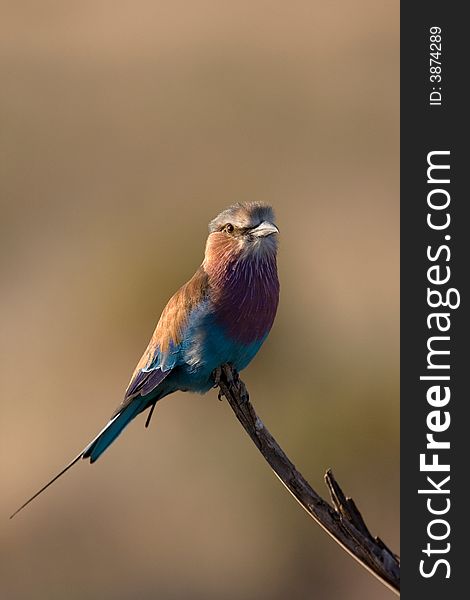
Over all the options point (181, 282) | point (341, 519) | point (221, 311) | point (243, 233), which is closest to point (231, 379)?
point (221, 311)

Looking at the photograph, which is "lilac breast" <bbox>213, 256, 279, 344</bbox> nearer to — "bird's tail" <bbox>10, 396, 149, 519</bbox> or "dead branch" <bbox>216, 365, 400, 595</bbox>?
"bird's tail" <bbox>10, 396, 149, 519</bbox>

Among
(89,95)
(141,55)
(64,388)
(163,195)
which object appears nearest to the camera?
(64,388)

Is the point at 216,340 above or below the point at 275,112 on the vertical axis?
below

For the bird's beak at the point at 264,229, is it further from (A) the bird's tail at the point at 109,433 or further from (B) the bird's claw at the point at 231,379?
(A) the bird's tail at the point at 109,433

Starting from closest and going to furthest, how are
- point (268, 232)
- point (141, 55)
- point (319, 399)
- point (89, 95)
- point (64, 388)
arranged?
point (268, 232), point (319, 399), point (64, 388), point (89, 95), point (141, 55)

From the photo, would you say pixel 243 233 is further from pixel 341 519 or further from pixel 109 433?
pixel 341 519

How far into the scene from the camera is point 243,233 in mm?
5727

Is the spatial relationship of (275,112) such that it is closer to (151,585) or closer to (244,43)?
(244,43)

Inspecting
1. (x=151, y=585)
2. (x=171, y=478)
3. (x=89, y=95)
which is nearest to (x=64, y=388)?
(x=171, y=478)

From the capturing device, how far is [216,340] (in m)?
5.73

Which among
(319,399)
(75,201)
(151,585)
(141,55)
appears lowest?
(151,585)

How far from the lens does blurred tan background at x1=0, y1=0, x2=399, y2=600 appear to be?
10.3 metres

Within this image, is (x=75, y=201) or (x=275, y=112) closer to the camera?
(x=75, y=201)

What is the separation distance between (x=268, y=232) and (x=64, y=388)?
6896 mm
